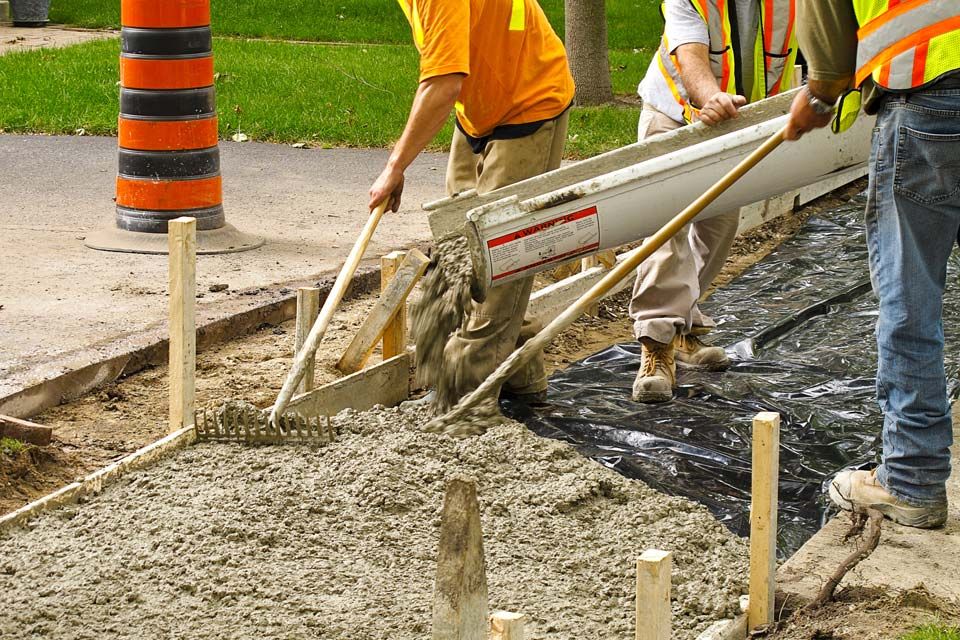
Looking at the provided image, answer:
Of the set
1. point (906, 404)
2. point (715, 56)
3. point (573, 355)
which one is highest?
point (715, 56)

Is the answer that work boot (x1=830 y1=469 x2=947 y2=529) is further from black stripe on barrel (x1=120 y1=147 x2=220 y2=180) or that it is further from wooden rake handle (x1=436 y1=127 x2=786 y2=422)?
black stripe on barrel (x1=120 y1=147 x2=220 y2=180)

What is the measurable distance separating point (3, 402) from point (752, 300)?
3.80 metres

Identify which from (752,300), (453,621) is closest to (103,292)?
(752,300)

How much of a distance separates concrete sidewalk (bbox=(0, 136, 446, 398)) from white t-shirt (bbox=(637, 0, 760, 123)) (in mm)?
2022

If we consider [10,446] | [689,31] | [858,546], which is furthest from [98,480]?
[689,31]

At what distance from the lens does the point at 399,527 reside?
353cm

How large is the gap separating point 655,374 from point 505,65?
4.52 ft

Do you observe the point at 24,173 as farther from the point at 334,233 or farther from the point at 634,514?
the point at 634,514

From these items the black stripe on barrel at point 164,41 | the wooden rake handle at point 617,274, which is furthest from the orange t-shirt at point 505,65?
the black stripe on barrel at point 164,41

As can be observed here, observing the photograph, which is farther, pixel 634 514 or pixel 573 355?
pixel 573 355

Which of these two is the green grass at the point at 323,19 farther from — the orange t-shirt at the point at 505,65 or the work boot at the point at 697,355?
the orange t-shirt at the point at 505,65

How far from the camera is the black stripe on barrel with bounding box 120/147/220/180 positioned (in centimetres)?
661

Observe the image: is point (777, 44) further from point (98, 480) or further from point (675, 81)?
point (98, 480)

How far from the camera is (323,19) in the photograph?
18266 mm
